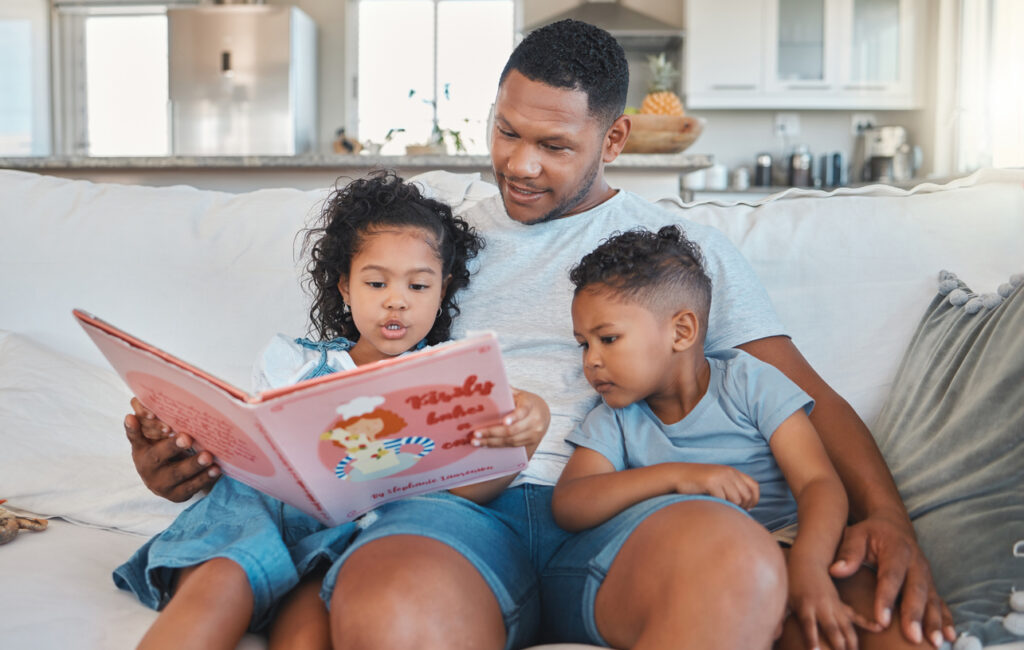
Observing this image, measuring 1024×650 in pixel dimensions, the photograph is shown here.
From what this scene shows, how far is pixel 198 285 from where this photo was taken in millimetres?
1584

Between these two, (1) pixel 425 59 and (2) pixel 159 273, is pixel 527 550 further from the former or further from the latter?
(1) pixel 425 59

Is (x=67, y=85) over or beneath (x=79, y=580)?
over

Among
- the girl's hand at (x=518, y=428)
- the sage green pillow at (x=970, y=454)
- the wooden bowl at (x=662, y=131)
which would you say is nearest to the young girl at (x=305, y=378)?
the girl's hand at (x=518, y=428)

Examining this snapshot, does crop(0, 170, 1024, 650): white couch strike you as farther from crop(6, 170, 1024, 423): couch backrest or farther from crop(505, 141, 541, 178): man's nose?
crop(505, 141, 541, 178): man's nose

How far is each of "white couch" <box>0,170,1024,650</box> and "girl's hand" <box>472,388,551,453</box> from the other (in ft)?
1.85

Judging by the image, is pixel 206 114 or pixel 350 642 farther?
pixel 206 114

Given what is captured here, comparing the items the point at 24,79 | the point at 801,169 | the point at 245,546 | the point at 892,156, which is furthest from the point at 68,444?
the point at 24,79

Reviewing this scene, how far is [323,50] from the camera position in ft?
18.9

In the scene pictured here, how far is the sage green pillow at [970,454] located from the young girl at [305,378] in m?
0.46

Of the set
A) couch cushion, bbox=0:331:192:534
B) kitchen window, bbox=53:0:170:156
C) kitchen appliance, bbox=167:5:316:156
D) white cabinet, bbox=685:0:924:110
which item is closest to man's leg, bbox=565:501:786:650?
couch cushion, bbox=0:331:192:534

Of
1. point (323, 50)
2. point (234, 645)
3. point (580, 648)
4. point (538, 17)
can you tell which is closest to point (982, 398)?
point (580, 648)

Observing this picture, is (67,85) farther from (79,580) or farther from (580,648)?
(580,648)

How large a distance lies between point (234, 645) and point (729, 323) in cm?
77

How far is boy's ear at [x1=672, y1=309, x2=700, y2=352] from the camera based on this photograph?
112cm
